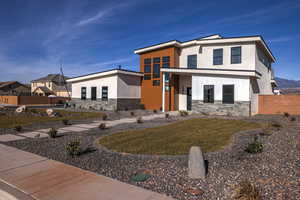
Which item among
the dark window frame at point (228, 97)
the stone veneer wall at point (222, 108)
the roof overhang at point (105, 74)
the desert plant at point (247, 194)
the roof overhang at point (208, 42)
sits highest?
the roof overhang at point (208, 42)

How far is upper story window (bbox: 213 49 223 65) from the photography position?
58.0 ft

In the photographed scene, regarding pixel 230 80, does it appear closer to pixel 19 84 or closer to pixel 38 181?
pixel 38 181

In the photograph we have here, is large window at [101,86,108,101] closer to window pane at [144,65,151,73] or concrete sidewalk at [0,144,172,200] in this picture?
window pane at [144,65,151,73]

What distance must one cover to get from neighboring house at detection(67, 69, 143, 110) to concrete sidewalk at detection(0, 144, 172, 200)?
15.0 metres

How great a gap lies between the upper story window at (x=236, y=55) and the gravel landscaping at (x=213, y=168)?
12.0 m

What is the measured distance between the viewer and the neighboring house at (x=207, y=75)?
14625mm

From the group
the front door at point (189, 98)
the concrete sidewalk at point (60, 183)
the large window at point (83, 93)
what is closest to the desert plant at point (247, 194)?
the concrete sidewalk at point (60, 183)

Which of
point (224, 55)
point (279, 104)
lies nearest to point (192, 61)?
point (224, 55)

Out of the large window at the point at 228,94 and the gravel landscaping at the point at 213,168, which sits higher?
the large window at the point at 228,94

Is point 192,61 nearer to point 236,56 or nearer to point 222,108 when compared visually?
point 236,56

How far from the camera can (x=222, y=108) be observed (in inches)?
599

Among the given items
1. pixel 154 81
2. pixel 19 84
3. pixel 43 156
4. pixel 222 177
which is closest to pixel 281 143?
pixel 222 177

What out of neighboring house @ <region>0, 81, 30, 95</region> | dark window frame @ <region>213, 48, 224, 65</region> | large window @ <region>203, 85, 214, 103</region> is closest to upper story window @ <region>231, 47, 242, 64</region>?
dark window frame @ <region>213, 48, 224, 65</region>

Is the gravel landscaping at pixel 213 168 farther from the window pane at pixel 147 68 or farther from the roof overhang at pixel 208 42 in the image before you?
the window pane at pixel 147 68
